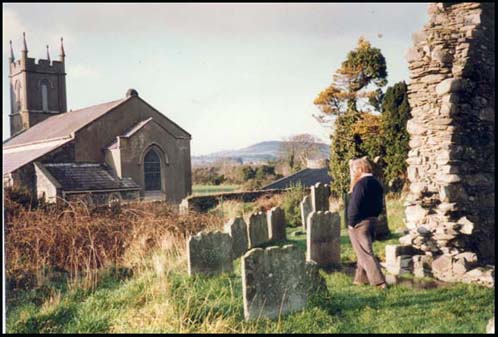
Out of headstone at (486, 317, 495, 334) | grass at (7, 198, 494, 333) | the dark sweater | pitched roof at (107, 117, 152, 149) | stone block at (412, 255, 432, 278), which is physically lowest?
headstone at (486, 317, 495, 334)

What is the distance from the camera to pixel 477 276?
5.04m

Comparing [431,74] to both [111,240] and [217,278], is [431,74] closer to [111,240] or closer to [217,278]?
[217,278]

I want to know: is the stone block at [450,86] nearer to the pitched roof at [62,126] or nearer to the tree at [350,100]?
the tree at [350,100]

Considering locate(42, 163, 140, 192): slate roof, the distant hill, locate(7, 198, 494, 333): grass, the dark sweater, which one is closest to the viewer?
locate(7, 198, 494, 333): grass

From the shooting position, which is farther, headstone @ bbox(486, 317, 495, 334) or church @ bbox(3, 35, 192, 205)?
church @ bbox(3, 35, 192, 205)

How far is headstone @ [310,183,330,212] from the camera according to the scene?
214 inches

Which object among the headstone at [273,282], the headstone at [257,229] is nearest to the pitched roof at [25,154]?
the headstone at [257,229]

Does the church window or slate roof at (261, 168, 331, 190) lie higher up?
the church window

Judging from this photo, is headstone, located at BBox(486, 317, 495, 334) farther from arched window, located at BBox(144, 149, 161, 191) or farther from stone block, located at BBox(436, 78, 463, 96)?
arched window, located at BBox(144, 149, 161, 191)

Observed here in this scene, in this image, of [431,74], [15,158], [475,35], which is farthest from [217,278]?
[475,35]

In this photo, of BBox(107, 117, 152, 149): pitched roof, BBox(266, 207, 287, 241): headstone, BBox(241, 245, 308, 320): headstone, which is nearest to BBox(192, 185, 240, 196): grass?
BBox(266, 207, 287, 241): headstone

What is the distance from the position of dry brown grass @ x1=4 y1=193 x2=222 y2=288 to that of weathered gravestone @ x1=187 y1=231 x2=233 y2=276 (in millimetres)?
357

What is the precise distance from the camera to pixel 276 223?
225 inches

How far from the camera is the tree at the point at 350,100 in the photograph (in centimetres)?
518
